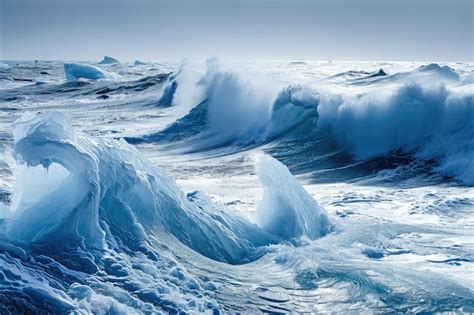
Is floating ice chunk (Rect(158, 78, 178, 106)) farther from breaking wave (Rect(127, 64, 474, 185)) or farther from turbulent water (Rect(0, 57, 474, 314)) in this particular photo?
turbulent water (Rect(0, 57, 474, 314))

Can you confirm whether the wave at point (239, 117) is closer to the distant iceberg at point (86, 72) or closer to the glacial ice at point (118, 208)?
the glacial ice at point (118, 208)

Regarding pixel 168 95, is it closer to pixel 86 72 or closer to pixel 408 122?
pixel 408 122

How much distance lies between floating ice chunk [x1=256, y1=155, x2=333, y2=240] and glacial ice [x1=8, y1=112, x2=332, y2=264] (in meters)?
0.01

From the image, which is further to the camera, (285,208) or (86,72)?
(86,72)

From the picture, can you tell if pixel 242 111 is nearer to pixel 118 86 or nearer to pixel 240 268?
pixel 240 268

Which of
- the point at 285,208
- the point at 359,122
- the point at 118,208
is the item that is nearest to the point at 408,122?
the point at 359,122

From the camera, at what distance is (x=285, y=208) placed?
5.85 m

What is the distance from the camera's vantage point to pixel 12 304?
3.24m

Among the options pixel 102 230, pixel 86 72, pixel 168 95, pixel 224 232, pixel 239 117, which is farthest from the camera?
pixel 86 72

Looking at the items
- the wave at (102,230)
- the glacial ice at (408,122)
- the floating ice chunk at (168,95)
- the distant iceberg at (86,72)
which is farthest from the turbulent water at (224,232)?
the distant iceberg at (86,72)

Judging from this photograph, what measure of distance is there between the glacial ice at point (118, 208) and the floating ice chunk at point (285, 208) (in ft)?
0.04

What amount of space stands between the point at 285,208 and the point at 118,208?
1.96 metres

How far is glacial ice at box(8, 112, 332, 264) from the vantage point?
4113mm

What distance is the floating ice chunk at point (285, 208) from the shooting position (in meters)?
5.70
